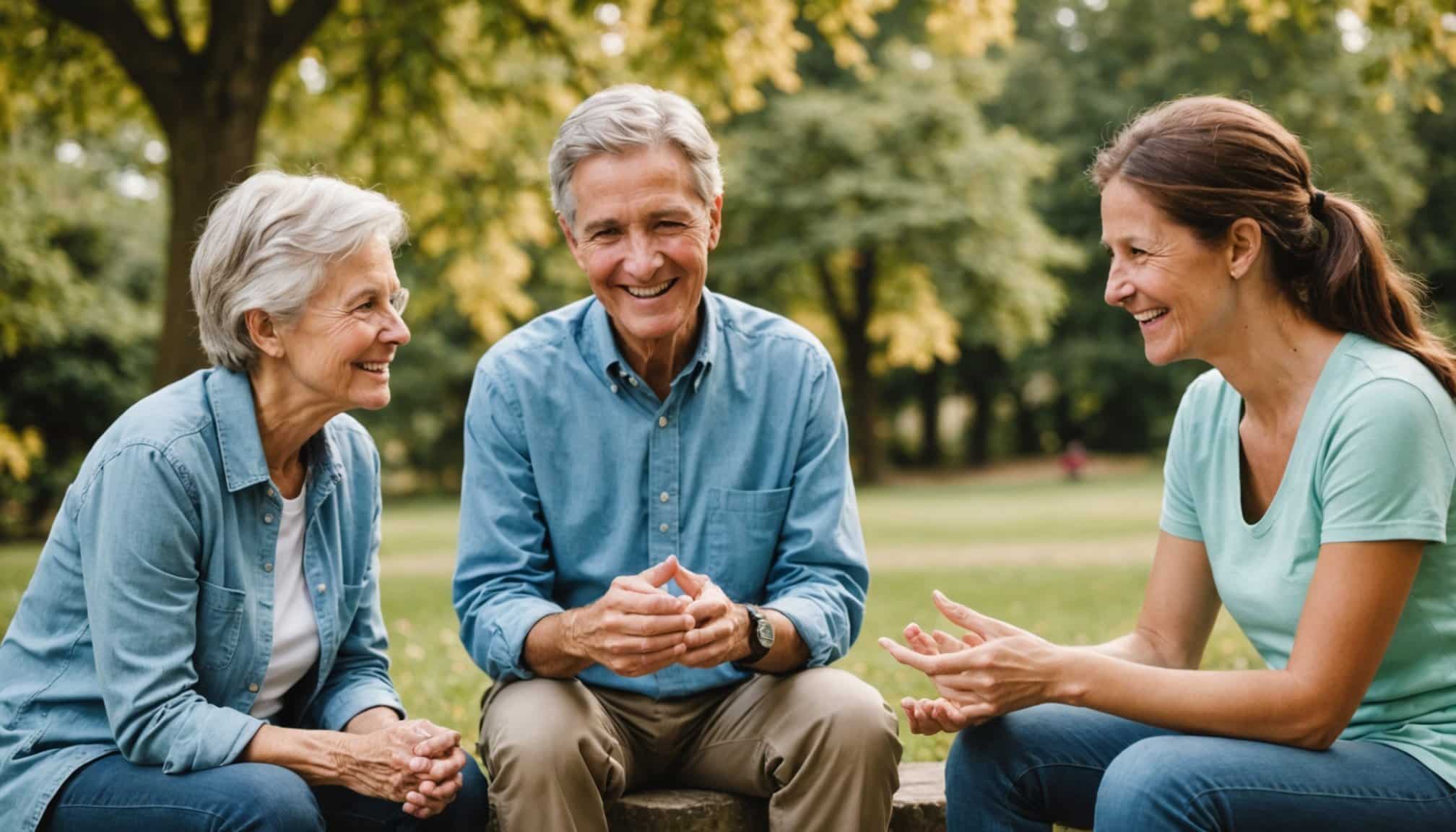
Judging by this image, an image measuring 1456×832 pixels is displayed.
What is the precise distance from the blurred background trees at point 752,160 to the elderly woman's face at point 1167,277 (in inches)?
53.4

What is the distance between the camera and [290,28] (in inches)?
330

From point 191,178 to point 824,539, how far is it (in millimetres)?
6271

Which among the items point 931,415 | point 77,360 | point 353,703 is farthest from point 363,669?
point 931,415

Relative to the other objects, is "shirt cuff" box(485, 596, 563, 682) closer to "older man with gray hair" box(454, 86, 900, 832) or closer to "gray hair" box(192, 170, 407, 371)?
"older man with gray hair" box(454, 86, 900, 832)

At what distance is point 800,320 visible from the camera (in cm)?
2914

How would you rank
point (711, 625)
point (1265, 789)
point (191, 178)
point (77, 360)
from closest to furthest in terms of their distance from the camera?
1. point (1265, 789)
2. point (711, 625)
3. point (191, 178)
4. point (77, 360)

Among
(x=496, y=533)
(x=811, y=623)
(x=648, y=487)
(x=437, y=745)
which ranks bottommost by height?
(x=437, y=745)

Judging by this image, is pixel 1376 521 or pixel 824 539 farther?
pixel 824 539

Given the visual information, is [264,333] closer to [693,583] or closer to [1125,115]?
[693,583]

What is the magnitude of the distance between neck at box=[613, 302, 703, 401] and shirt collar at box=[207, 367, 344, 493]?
2.91 feet

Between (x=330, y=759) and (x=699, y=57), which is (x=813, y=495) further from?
(x=699, y=57)

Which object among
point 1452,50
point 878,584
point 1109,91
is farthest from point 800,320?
point 1452,50

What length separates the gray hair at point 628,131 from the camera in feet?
10.5

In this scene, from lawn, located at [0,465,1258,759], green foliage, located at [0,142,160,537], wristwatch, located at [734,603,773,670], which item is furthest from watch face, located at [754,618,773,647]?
green foliage, located at [0,142,160,537]
